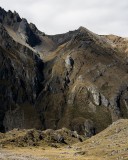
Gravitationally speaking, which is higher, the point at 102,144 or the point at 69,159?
the point at 102,144

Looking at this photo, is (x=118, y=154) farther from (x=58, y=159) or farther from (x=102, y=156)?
(x=58, y=159)

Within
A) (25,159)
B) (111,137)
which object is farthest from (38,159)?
(111,137)

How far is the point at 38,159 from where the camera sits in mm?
145250

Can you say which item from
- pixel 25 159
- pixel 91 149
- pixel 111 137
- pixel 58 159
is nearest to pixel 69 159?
pixel 58 159

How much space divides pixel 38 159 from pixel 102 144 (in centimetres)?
3846

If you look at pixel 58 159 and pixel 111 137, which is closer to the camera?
pixel 58 159

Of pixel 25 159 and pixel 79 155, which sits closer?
pixel 25 159

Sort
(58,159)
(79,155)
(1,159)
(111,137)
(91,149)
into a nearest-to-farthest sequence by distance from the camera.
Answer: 1. (1,159)
2. (58,159)
3. (79,155)
4. (91,149)
5. (111,137)

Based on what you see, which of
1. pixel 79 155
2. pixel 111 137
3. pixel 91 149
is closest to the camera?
pixel 79 155

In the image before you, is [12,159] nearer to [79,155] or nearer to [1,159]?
[1,159]

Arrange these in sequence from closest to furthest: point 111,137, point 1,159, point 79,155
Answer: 1. point 1,159
2. point 79,155
3. point 111,137

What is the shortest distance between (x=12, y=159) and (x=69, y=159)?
779 inches

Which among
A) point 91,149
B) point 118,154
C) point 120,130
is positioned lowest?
point 118,154

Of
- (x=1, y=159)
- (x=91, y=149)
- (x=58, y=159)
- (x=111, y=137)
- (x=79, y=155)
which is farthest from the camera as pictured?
(x=111, y=137)
